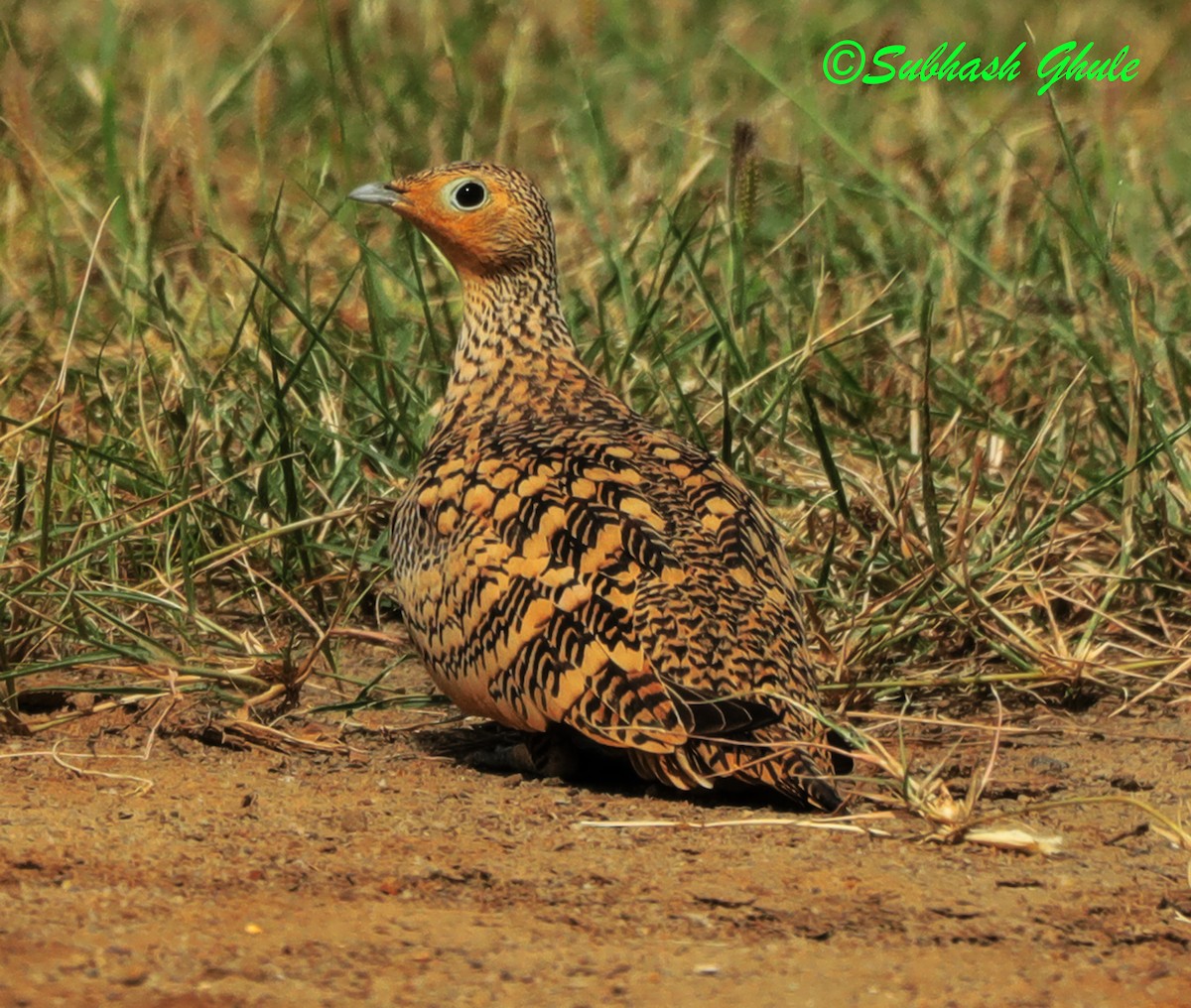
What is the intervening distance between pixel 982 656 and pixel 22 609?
7.12ft

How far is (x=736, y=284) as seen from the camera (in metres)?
5.64

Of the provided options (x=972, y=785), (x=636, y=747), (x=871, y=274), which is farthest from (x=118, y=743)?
(x=871, y=274)

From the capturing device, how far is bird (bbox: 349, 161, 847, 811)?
12.7ft

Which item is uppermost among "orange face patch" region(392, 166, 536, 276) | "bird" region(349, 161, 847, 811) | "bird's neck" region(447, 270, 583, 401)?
"orange face patch" region(392, 166, 536, 276)

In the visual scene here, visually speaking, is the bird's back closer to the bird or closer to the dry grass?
the bird

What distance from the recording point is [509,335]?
16.0 feet

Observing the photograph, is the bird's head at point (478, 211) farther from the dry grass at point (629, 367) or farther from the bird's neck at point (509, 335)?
the dry grass at point (629, 367)

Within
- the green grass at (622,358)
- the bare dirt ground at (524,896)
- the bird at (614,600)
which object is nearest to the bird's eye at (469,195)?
the green grass at (622,358)

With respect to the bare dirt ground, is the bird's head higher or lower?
higher

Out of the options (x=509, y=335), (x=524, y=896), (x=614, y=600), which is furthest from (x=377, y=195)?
(x=524, y=896)

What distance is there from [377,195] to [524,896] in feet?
6.87

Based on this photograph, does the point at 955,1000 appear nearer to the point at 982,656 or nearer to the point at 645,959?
the point at 645,959

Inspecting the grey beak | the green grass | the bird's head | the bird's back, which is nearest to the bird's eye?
the bird's head

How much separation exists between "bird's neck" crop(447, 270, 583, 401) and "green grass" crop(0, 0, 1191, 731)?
0.38m
